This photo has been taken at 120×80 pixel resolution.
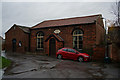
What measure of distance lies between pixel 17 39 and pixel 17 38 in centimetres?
21

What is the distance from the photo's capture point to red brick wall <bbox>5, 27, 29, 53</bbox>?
22.3 metres

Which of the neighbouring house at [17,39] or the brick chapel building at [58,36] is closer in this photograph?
the brick chapel building at [58,36]

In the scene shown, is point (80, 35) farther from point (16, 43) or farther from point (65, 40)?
point (16, 43)

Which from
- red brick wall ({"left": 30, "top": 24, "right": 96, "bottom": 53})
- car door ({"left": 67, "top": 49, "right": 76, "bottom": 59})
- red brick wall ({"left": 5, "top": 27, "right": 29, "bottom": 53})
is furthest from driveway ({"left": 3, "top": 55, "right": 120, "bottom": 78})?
red brick wall ({"left": 5, "top": 27, "right": 29, "bottom": 53})

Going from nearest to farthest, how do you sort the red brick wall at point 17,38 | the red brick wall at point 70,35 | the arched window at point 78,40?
the red brick wall at point 70,35 → the arched window at point 78,40 → the red brick wall at point 17,38

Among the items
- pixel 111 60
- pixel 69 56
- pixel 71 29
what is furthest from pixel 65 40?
pixel 111 60

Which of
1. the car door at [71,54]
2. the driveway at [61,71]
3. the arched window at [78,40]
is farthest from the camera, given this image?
the arched window at [78,40]

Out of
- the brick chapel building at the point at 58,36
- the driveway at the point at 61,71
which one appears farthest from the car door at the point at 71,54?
the driveway at the point at 61,71

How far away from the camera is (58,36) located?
62.7ft

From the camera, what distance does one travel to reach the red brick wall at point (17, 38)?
22.3 metres

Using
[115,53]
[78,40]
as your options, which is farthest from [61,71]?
[78,40]

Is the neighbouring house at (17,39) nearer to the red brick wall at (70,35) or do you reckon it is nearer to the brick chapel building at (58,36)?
the brick chapel building at (58,36)

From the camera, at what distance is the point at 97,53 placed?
555 inches

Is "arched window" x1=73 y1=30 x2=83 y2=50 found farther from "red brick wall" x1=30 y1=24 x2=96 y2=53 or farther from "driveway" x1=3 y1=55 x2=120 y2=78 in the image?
"driveway" x1=3 y1=55 x2=120 y2=78
